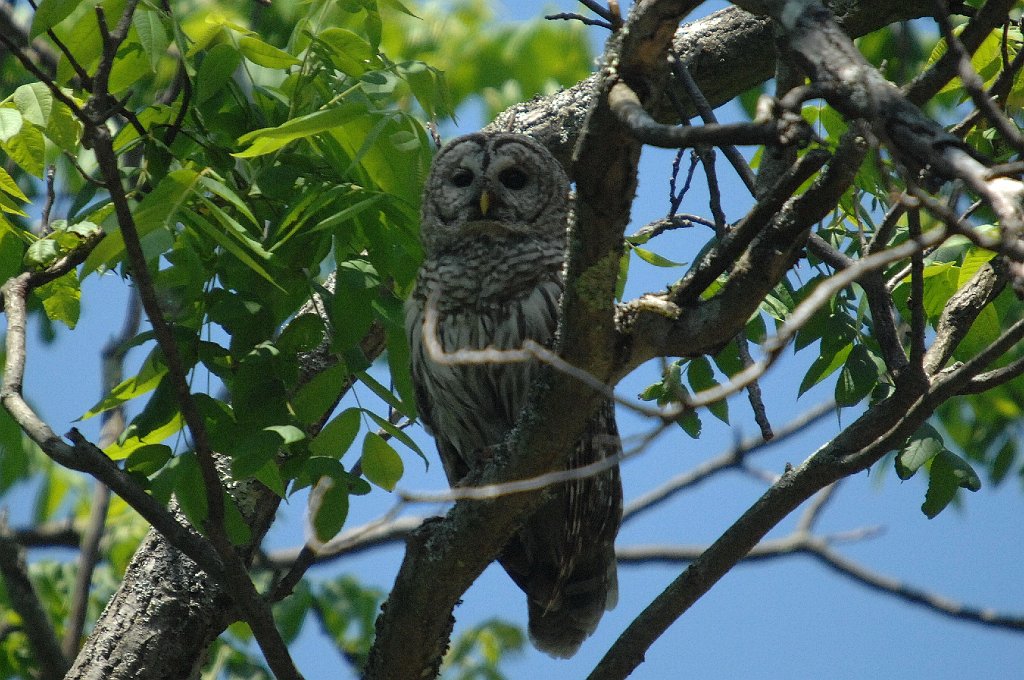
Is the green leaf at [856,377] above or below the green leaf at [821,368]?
below

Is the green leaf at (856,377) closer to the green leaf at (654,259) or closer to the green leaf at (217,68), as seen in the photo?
the green leaf at (654,259)

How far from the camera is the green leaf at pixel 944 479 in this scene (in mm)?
2762

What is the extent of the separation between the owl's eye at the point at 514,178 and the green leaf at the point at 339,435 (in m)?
1.62

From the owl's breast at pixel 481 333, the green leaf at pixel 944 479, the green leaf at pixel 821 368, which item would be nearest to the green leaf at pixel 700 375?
the green leaf at pixel 821 368

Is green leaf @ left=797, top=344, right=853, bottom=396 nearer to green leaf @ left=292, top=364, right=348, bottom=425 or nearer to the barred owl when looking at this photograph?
the barred owl

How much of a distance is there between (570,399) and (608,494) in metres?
1.53

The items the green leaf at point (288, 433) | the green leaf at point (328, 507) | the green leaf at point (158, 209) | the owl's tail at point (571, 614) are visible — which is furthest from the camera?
the owl's tail at point (571, 614)

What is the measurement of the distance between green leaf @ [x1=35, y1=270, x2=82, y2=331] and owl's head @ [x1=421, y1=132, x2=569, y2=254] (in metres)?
1.35

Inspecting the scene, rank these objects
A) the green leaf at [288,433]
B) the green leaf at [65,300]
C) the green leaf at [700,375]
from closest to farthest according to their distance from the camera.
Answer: the green leaf at [288,433]
the green leaf at [65,300]
the green leaf at [700,375]

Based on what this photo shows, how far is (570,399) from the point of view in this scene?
96.1 inches

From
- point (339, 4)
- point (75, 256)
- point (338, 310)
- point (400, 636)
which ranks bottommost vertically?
point (400, 636)

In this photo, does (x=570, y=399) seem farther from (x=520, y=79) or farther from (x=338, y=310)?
(x=520, y=79)

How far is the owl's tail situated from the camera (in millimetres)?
4031

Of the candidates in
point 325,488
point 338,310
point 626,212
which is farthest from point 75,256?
point 626,212
